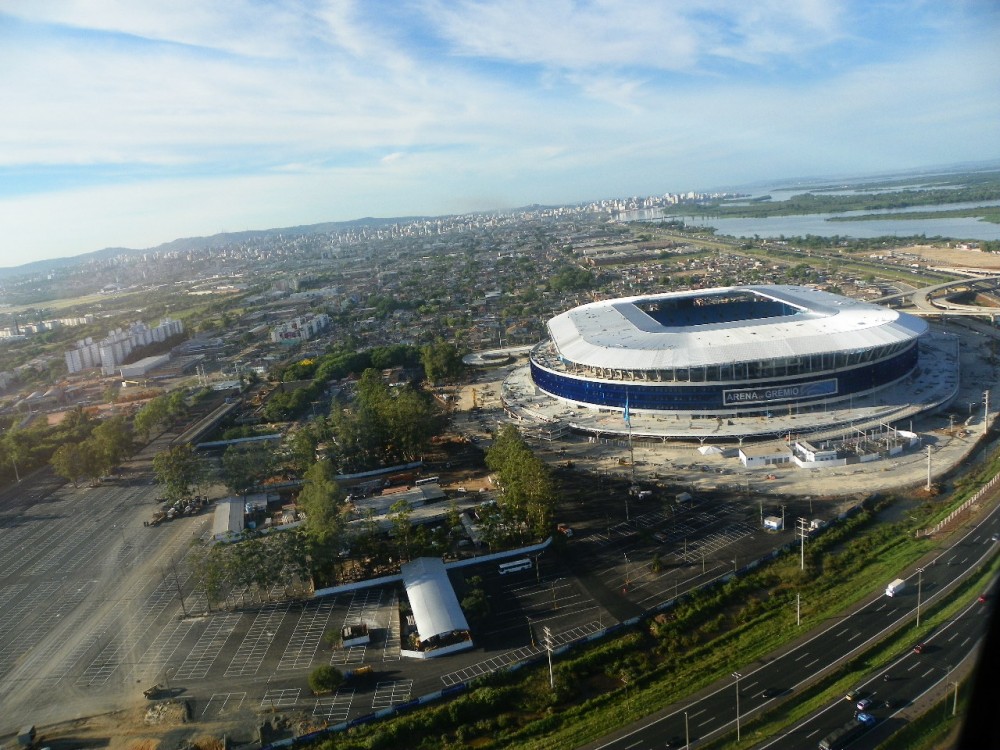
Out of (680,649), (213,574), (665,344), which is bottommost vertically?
(680,649)

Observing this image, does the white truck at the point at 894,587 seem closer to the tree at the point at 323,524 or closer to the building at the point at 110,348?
the tree at the point at 323,524

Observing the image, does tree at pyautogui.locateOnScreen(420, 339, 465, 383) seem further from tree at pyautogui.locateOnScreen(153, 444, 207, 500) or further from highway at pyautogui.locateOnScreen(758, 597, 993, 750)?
highway at pyautogui.locateOnScreen(758, 597, 993, 750)

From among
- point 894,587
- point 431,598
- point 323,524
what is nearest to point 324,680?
point 431,598

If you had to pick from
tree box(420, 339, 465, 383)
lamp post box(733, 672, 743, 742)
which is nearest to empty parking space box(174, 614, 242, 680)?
lamp post box(733, 672, 743, 742)

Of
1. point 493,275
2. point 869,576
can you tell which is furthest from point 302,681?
point 493,275

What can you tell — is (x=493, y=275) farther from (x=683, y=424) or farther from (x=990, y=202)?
(x=990, y=202)

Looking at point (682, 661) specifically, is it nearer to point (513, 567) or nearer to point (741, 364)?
point (513, 567)

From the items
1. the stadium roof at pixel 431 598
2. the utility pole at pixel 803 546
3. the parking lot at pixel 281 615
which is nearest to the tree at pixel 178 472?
the parking lot at pixel 281 615
